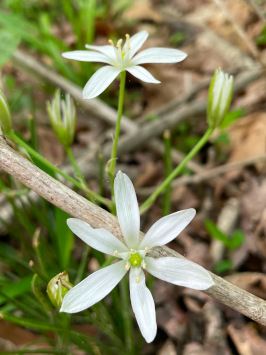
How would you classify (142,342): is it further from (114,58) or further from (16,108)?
(16,108)

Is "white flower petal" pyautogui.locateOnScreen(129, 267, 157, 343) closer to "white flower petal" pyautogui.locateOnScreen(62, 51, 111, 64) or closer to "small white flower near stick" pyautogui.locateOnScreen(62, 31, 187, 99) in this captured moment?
"small white flower near stick" pyautogui.locateOnScreen(62, 31, 187, 99)

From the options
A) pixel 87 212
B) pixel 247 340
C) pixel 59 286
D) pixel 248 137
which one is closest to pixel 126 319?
pixel 247 340

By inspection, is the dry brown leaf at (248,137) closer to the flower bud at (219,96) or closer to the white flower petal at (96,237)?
the flower bud at (219,96)

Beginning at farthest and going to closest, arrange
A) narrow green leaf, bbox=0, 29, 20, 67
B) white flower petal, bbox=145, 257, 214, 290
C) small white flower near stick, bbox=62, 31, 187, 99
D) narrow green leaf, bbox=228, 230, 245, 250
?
1. narrow green leaf, bbox=0, 29, 20, 67
2. narrow green leaf, bbox=228, 230, 245, 250
3. small white flower near stick, bbox=62, 31, 187, 99
4. white flower petal, bbox=145, 257, 214, 290

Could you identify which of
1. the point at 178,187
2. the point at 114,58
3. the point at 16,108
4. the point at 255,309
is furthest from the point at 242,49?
the point at 255,309

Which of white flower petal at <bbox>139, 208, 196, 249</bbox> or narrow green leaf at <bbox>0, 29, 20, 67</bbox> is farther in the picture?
narrow green leaf at <bbox>0, 29, 20, 67</bbox>

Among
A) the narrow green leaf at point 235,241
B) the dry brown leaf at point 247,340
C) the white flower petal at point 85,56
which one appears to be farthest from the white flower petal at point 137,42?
the dry brown leaf at point 247,340


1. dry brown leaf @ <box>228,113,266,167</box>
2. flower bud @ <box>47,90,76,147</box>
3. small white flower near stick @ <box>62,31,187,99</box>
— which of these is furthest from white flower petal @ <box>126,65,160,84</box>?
dry brown leaf @ <box>228,113,266,167</box>
